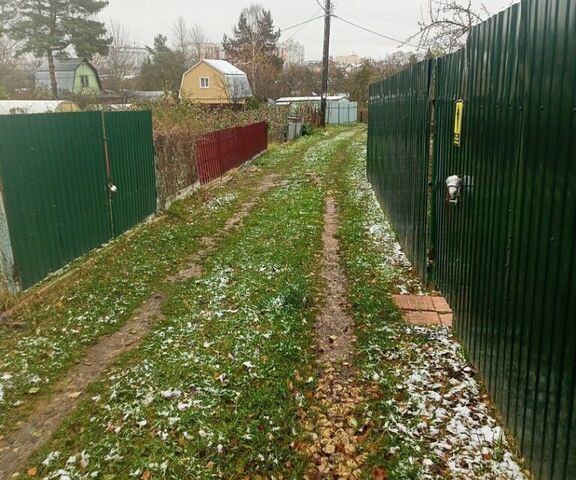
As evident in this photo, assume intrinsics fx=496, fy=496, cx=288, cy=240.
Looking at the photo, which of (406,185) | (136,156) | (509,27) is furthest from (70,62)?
(509,27)

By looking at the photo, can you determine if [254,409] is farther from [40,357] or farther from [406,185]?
[406,185]

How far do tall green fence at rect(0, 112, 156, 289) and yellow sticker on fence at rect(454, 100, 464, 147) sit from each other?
4.45m

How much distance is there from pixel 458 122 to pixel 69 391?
377 cm

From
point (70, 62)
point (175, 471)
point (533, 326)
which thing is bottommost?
point (175, 471)

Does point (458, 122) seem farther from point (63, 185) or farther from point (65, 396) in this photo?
point (63, 185)

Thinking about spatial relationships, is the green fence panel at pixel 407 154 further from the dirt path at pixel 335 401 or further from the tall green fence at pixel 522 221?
the dirt path at pixel 335 401

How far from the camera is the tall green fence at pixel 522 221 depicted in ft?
7.45

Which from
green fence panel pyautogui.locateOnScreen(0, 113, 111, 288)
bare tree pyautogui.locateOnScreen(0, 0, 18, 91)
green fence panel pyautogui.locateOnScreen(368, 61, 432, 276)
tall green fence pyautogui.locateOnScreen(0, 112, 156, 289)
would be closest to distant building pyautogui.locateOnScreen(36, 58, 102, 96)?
bare tree pyautogui.locateOnScreen(0, 0, 18, 91)

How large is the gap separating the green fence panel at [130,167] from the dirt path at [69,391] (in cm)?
241

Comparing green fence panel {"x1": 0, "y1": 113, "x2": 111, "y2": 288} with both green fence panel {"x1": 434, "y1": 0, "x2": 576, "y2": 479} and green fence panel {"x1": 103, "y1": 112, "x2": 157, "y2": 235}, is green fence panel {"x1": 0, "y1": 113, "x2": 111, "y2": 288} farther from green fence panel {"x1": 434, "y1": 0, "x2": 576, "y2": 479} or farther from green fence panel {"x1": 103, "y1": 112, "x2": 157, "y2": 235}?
green fence panel {"x1": 434, "y1": 0, "x2": 576, "y2": 479}

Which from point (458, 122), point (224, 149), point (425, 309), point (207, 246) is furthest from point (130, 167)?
point (224, 149)

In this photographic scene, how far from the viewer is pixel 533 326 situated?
258 cm

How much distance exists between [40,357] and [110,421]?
4.15 feet

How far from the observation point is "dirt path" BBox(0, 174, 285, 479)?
3.07 m
